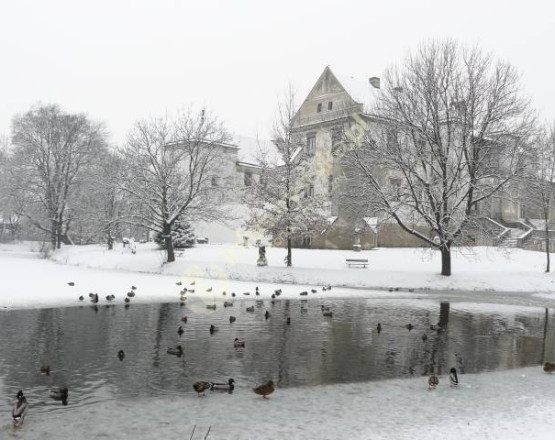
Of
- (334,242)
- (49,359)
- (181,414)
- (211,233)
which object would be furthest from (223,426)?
(211,233)

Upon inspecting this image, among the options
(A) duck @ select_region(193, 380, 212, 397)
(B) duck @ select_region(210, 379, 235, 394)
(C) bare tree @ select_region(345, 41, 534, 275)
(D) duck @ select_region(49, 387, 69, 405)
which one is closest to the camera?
(D) duck @ select_region(49, 387, 69, 405)

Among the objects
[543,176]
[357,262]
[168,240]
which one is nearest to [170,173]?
[168,240]

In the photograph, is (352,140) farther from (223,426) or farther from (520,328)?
(223,426)

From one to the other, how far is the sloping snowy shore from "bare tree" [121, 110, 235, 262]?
32.3 meters

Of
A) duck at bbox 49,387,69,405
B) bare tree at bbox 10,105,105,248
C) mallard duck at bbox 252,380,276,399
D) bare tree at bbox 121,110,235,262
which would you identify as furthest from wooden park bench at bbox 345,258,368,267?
bare tree at bbox 10,105,105,248

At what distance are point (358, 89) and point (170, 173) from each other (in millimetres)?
28357

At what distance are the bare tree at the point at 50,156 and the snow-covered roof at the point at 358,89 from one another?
Answer: 95.2ft

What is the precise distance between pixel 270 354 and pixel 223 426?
575cm

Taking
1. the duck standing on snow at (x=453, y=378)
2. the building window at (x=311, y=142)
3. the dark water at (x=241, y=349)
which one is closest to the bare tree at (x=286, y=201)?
the dark water at (x=241, y=349)

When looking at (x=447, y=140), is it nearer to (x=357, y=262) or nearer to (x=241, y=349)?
(x=357, y=262)

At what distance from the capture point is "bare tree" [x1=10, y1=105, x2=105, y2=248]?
56844 millimetres

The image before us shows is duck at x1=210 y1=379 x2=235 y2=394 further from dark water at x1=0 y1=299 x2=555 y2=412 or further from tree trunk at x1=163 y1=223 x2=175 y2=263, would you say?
tree trunk at x1=163 y1=223 x2=175 y2=263

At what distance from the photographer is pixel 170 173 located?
42438 mm

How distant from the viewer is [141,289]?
97.1ft
